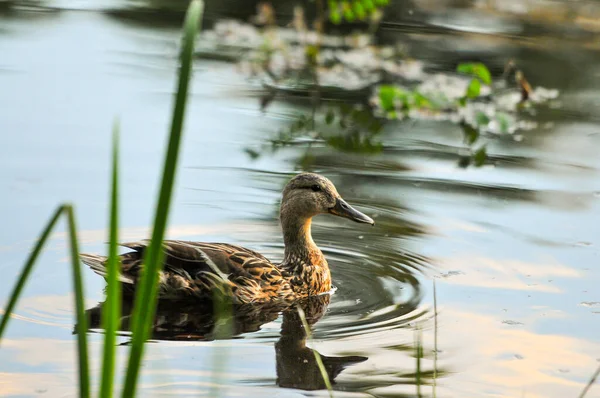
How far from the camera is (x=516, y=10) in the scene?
16203 mm

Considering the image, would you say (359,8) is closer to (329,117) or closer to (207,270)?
(329,117)

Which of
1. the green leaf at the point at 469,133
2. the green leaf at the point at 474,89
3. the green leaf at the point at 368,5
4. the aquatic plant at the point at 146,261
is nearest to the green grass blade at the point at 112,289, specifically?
the aquatic plant at the point at 146,261

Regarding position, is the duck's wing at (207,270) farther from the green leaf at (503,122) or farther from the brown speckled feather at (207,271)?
the green leaf at (503,122)

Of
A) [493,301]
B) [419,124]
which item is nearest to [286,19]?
[419,124]

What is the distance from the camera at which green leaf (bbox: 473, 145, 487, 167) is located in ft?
30.8

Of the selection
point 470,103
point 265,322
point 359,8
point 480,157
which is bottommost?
point 265,322

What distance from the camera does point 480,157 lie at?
9578 mm

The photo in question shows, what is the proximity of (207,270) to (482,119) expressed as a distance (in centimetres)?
509

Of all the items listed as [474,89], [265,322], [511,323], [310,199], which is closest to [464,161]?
[474,89]

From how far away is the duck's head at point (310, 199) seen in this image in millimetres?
6977

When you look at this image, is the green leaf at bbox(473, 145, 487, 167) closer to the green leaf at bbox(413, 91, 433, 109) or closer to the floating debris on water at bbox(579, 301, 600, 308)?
the green leaf at bbox(413, 91, 433, 109)

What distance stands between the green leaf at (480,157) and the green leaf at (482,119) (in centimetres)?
78

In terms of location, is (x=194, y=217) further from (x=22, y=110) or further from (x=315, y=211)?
(x=22, y=110)

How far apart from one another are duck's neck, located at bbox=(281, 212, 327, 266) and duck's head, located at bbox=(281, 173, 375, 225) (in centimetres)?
4
